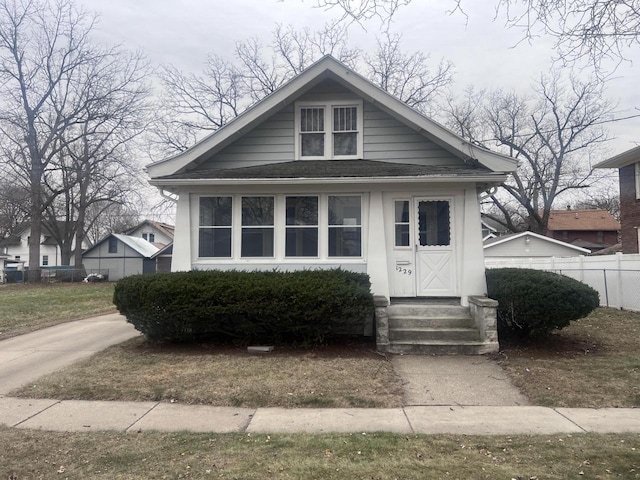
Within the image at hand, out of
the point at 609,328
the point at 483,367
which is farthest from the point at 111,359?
the point at 609,328

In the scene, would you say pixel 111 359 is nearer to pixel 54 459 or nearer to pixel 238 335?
pixel 238 335

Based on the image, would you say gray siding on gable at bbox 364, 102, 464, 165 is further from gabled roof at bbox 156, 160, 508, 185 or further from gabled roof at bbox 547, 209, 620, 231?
gabled roof at bbox 547, 209, 620, 231

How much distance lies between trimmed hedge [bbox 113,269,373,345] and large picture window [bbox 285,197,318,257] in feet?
4.64

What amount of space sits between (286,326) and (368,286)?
1688 mm

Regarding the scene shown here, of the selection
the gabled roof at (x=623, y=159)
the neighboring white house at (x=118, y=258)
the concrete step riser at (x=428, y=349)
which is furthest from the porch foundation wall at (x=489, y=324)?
the neighboring white house at (x=118, y=258)

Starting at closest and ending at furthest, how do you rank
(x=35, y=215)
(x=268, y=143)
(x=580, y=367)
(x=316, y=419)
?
(x=316, y=419)
(x=580, y=367)
(x=268, y=143)
(x=35, y=215)

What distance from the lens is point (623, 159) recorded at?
19531mm

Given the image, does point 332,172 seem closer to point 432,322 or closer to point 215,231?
point 215,231

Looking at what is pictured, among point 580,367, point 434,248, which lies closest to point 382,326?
point 434,248

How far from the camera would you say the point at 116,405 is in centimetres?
544

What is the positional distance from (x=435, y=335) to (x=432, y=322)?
0.33 metres

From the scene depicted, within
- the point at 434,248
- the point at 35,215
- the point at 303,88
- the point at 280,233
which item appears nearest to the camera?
the point at 434,248

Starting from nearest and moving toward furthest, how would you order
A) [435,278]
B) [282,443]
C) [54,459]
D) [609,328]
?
[54,459] < [282,443] < [435,278] < [609,328]

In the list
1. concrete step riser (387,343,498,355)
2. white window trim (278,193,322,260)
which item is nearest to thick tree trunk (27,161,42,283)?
white window trim (278,193,322,260)
